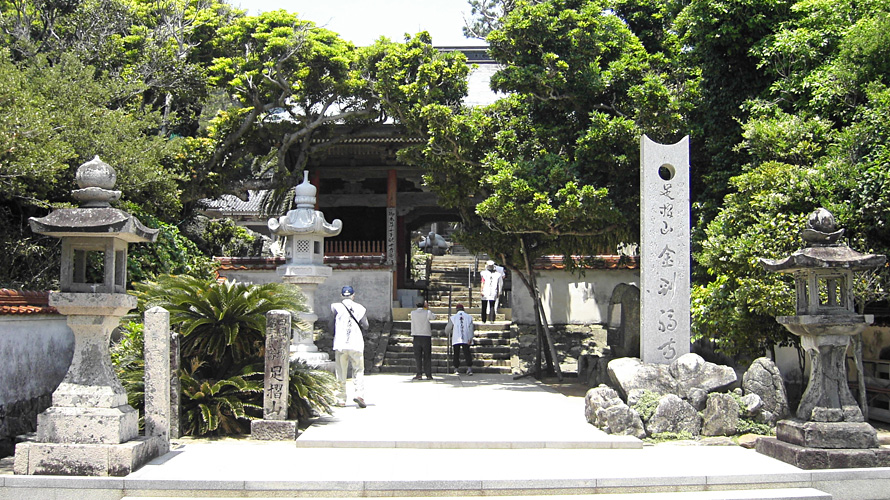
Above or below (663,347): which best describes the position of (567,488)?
below

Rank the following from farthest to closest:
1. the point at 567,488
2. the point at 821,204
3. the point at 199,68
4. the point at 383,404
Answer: the point at 199,68, the point at 383,404, the point at 821,204, the point at 567,488

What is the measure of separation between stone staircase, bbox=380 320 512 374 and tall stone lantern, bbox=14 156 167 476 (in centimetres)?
1005

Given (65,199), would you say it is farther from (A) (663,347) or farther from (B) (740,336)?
(B) (740,336)

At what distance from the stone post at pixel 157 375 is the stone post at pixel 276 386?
4.10 feet

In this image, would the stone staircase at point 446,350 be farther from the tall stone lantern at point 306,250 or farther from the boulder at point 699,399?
the boulder at point 699,399

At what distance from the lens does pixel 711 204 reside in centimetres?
1279

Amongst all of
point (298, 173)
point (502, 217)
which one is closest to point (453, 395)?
point (502, 217)

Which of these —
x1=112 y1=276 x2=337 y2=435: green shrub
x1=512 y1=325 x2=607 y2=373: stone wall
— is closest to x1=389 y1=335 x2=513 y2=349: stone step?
x1=512 y1=325 x2=607 y2=373: stone wall

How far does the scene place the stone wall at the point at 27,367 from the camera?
9.27 metres

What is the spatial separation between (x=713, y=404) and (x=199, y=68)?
47.6ft

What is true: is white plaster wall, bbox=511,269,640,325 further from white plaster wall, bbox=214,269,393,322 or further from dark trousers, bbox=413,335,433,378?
dark trousers, bbox=413,335,433,378

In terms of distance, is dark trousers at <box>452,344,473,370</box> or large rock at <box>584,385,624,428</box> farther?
dark trousers at <box>452,344,473,370</box>

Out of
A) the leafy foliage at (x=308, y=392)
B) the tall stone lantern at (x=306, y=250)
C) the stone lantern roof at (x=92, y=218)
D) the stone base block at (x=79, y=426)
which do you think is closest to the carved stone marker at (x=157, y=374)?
the stone base block at (x=79, y=426)

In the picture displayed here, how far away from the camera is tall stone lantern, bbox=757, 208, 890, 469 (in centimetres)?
780
